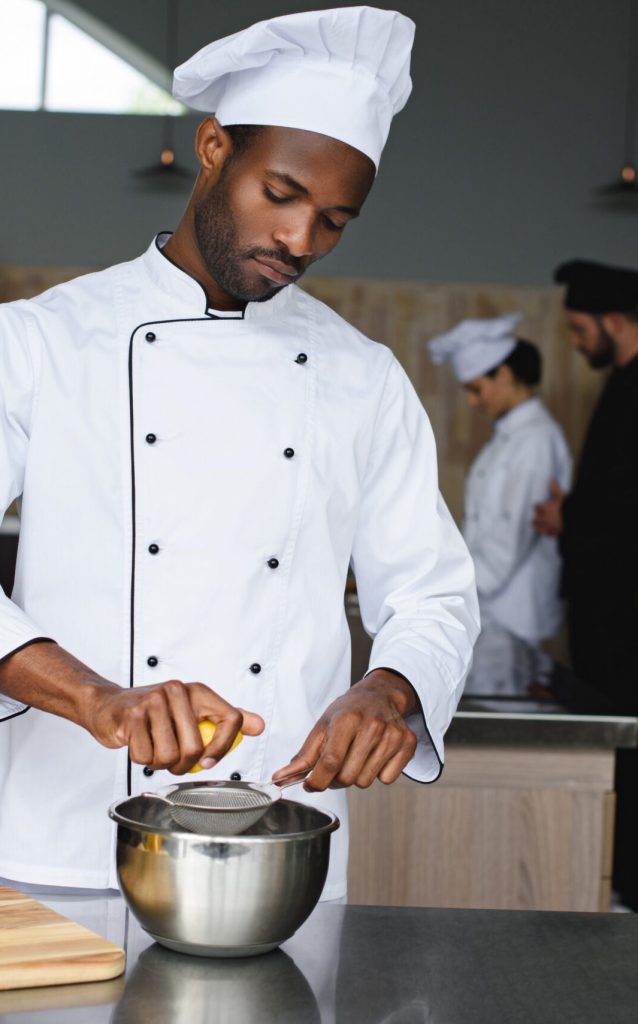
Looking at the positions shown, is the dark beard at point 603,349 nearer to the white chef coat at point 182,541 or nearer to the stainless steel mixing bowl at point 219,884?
the white chef coat at point 182,541

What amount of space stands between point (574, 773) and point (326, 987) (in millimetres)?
1207

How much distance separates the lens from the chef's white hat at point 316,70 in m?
1.36

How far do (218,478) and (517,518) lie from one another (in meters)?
3.18

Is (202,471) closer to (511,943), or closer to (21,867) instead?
(21,867)

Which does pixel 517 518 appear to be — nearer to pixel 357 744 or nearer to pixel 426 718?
pixel 426 718

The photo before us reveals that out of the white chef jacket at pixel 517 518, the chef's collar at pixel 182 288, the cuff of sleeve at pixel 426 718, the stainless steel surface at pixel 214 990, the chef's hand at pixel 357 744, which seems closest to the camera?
the stainless steel surface at pixel 214 990

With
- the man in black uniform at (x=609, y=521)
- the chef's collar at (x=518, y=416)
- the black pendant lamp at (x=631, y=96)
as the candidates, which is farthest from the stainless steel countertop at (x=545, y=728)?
the black pendant lamp at (x=631, y=96)

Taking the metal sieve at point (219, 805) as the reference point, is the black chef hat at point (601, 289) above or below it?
above

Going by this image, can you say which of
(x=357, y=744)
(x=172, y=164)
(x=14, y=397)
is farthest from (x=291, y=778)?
(x=172, y=164)

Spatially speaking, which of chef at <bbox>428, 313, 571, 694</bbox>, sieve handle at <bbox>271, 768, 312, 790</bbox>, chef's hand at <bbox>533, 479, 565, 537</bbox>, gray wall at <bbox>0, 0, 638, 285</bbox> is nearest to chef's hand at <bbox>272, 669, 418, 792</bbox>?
sieve handle at <bbox>271, 768, 312, 790</bbox>

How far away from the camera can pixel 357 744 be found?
1153mm

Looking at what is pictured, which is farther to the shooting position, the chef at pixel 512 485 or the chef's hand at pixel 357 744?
the chef at pixel 512 485

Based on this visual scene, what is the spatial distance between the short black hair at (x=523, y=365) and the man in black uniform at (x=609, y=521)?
468 millimetres

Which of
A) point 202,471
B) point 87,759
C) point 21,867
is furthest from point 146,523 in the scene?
point 21,867
